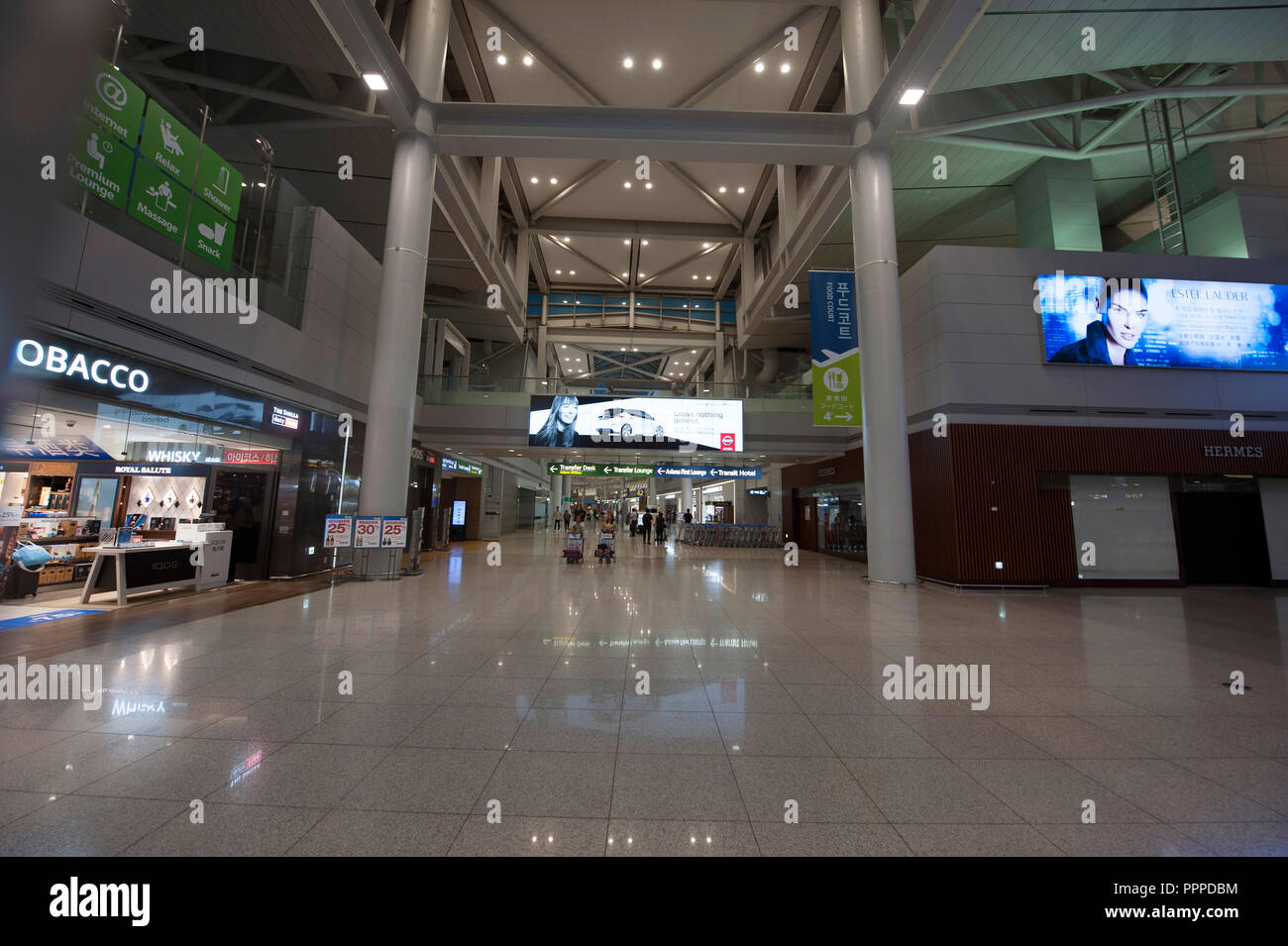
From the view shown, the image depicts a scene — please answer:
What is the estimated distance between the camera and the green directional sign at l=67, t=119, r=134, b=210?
5.87 metres

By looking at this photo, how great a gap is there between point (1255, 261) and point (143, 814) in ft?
62.9

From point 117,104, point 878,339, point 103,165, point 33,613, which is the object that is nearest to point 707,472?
point 878,339

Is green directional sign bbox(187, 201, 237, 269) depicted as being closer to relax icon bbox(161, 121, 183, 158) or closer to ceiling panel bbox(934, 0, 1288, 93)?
relax icon bbox(161, 121, 183, 158)

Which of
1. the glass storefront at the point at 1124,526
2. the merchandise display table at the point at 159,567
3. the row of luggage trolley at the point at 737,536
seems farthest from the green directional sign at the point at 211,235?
the row of luggage trolley at the point at 737,536

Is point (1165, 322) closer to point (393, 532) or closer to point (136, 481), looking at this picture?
point (393, 532)

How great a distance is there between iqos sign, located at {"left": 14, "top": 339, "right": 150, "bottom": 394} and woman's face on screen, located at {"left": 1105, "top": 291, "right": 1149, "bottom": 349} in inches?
700

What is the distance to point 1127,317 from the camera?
10688 millimetres

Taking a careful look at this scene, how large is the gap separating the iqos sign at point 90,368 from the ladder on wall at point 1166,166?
20.6 m

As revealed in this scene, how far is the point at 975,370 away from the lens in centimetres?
1041

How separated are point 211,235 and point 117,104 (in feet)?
6.41

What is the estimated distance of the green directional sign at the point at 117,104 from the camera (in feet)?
19.3

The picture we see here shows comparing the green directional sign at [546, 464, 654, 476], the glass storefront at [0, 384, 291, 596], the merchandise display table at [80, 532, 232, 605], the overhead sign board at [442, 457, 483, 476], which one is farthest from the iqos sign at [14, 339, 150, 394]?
the green directional sign at [546, 464, 654, 476]

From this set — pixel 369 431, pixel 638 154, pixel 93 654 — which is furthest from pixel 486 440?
pixel 93 654
